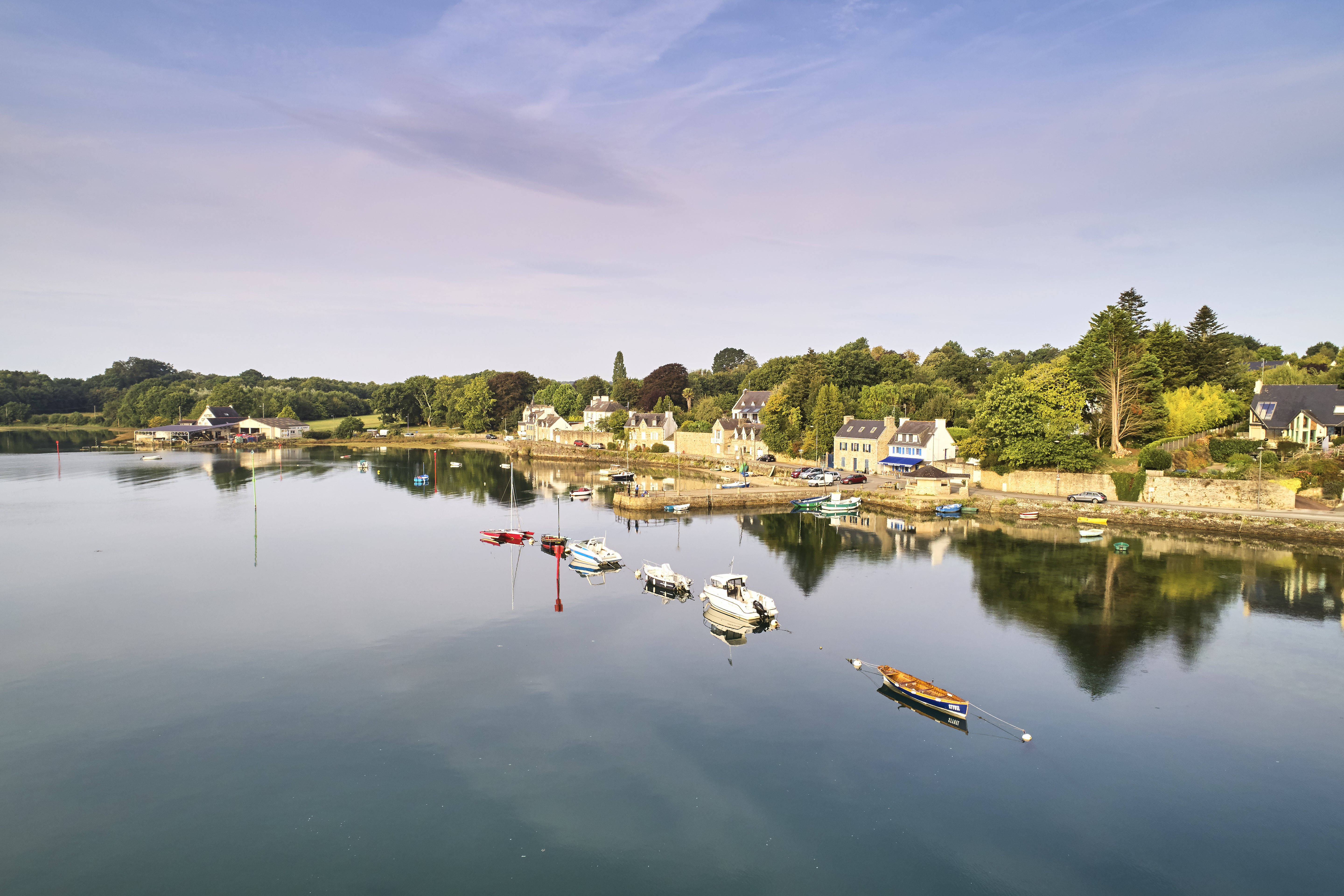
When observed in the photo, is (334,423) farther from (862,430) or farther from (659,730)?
(659,730)

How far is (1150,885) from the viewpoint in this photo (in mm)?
14461

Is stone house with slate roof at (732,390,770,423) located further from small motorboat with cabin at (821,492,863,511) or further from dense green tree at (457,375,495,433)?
dense green tree at (457,375,495,433)

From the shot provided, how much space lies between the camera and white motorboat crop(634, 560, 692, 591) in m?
34.8

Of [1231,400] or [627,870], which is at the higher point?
[1231,400]

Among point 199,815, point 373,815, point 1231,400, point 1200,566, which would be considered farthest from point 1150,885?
point 1231,400

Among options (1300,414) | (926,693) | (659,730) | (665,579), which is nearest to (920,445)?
(1300,414)

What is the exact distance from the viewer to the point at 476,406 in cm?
13500

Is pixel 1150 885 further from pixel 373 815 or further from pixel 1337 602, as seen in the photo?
pixel 1337 602

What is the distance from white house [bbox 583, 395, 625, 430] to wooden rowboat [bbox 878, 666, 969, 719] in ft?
303

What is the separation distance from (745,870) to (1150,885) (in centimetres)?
820

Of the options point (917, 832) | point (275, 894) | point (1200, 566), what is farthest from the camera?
point (1200, 566)

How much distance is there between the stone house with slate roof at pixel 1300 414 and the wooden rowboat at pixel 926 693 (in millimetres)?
44692

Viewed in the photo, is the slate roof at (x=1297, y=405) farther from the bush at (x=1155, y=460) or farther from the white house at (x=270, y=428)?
the white house at (x=270, y=428)

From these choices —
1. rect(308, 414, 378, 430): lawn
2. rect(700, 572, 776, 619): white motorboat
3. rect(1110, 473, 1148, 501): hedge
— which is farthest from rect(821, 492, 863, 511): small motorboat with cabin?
rect(308, 414, 378, 430): lawn
